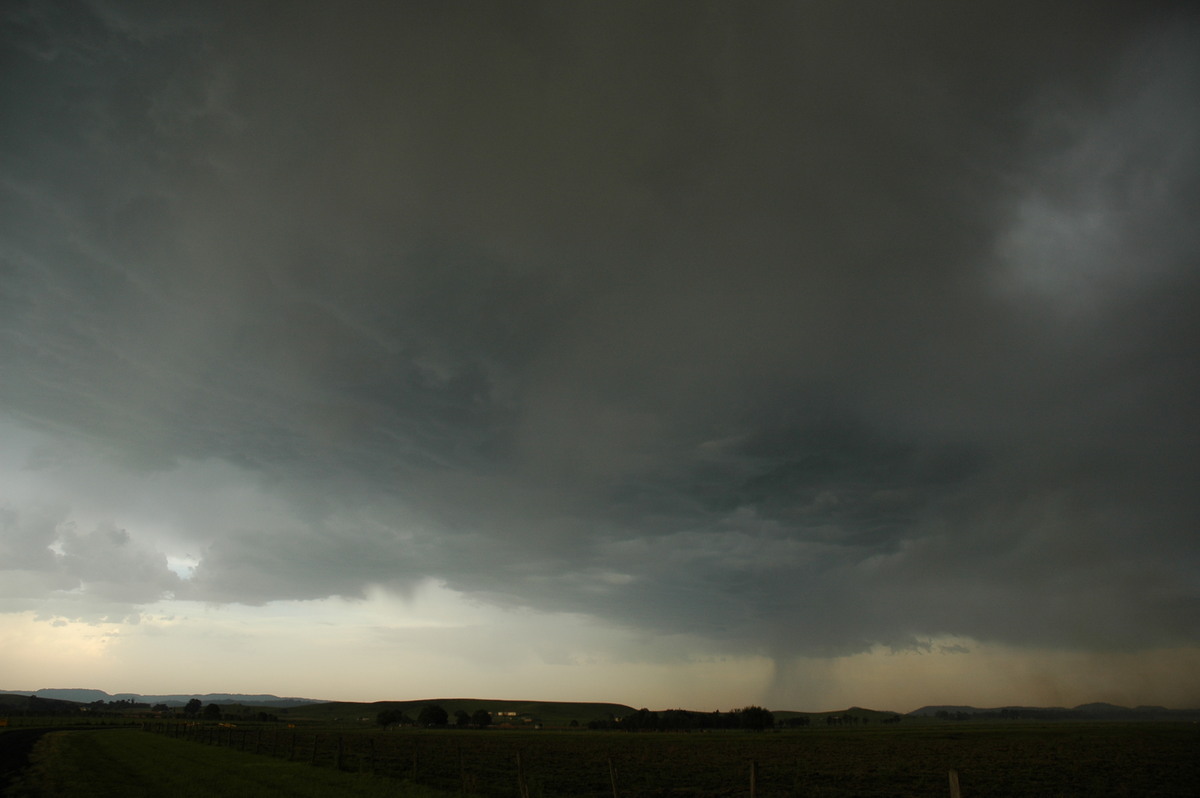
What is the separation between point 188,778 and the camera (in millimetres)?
29312

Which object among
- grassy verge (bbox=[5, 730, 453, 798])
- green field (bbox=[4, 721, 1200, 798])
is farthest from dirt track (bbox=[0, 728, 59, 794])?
green field (bbox=[4, 721, 1200, 798])

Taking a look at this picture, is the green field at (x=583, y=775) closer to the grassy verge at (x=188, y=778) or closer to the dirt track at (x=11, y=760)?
the grassy verge at (x=188, y=778)

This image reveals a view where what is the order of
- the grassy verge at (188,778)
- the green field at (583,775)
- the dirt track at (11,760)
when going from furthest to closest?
1. the dirt track at (11,760)
2. the green field at (583,775)
3. the grassy verge at (188,778)

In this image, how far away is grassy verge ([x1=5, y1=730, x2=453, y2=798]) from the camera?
2508cm

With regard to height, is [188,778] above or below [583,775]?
above

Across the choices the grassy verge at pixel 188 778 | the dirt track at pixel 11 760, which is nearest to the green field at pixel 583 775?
the grassy verge at pixel 188 778

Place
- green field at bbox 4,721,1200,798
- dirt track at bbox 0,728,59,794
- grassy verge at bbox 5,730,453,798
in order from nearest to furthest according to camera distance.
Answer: grassy verge at bbox 5,730,453,798 < green field at bbox 4,721,1200,798 < dirt track at bbox 0,728,59,794

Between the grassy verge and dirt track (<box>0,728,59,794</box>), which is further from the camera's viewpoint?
dirt track (<box>0,728,59,794</box>)

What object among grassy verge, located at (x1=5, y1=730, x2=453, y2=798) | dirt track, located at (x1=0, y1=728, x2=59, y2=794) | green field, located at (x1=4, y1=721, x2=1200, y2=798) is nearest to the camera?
grassy verge, located at (x1=5, y1=730, x2=453, y2=798)

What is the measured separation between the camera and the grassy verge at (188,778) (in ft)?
82.3

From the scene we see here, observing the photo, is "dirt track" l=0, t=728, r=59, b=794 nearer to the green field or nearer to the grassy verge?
the grassy verge

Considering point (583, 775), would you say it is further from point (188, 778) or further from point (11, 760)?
point (11, 760)

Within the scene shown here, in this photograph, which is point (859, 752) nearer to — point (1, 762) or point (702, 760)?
point (702, 760)

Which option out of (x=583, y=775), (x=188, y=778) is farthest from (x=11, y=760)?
(x=583, y=775)
